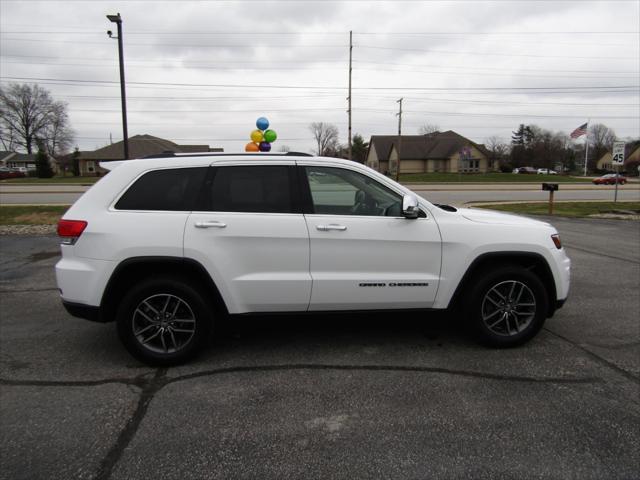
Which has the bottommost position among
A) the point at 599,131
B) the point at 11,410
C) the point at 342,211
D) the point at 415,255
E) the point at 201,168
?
the point at 11,410

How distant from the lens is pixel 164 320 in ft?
11.9

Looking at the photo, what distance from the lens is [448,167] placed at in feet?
234

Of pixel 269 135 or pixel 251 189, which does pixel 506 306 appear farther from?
pixel 269 135

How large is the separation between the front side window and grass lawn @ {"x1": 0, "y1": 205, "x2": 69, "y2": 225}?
12.4 metres

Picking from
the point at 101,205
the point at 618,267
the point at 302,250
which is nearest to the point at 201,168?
the point at 101,205

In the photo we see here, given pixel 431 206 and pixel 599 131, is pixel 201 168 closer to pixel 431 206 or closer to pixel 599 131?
pixel 431 206

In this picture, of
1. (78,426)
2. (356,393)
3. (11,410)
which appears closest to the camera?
(78,426)

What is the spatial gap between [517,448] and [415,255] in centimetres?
164

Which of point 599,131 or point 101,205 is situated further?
point 599,131

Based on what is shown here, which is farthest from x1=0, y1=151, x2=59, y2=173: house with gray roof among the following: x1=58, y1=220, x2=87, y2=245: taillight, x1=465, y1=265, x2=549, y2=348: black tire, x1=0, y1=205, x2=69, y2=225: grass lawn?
x1=465, y1=265, x2=549, y2=348: black tire

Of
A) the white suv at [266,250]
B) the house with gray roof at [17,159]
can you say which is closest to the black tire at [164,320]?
the white suv at [266,250]

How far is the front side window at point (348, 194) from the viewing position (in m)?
3.80

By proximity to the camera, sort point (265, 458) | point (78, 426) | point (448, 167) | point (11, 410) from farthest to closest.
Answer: point (448, 167) → point (11, 410) → point (78, 426) → point (265, 458)

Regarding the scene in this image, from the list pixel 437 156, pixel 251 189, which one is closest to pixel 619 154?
pixel 251 189
